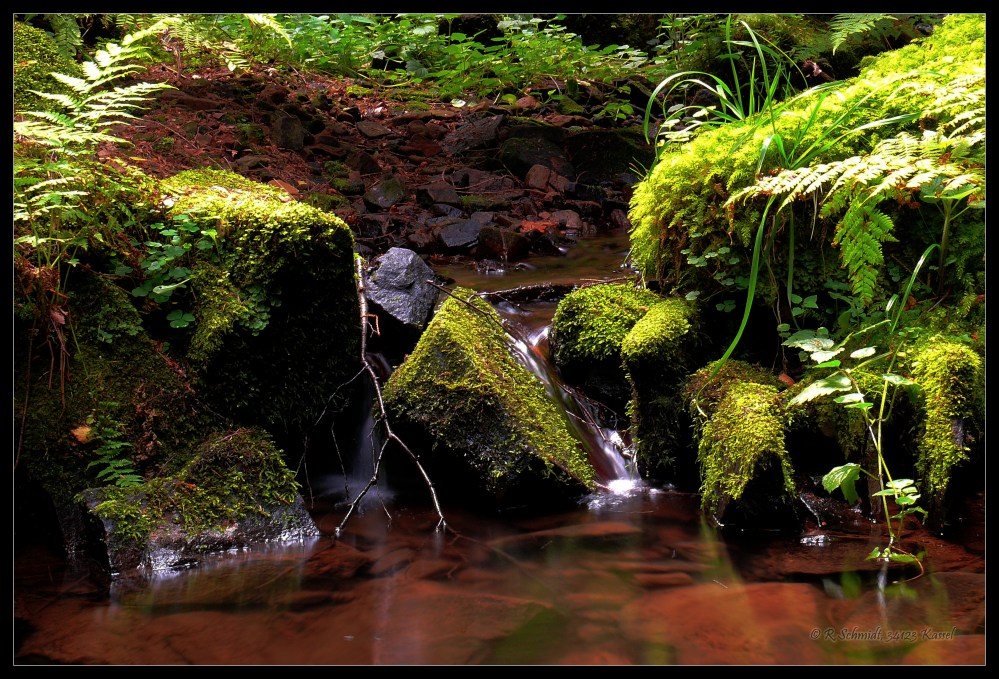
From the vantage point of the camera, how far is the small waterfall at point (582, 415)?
3447mm

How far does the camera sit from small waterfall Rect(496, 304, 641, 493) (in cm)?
345

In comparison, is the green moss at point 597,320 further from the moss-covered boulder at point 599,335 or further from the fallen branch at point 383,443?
the fallen branch at point 383,443

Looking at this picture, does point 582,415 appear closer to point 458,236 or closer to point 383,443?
point 383,443

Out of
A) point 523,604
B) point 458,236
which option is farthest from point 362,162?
point 523,604

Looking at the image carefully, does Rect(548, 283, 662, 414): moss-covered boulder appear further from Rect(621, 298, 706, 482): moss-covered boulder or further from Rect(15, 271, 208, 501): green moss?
Rect(15, 271, 208, 501): green moss

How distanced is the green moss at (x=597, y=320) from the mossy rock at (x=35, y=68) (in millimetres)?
2620

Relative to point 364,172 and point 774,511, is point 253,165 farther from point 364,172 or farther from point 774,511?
point 774,511

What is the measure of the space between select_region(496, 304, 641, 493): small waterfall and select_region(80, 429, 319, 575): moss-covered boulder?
138 cm

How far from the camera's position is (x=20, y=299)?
9.05ft

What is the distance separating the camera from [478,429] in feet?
10.5

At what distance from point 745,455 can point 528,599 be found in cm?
104

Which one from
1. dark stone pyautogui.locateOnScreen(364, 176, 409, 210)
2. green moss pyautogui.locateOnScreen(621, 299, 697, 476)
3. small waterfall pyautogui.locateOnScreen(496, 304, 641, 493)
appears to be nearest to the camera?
green moss pyautogui.locateOnScreen(621, 299, 697, 476)

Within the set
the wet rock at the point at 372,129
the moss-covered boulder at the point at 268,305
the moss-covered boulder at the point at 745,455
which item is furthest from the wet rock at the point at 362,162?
the moss-covered boulder at the point at 745,455

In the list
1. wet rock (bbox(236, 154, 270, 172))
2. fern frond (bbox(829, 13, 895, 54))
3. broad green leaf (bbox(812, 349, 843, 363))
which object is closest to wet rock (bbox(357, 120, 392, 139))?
wet rock (bbox(236, 154, 270, 172))
